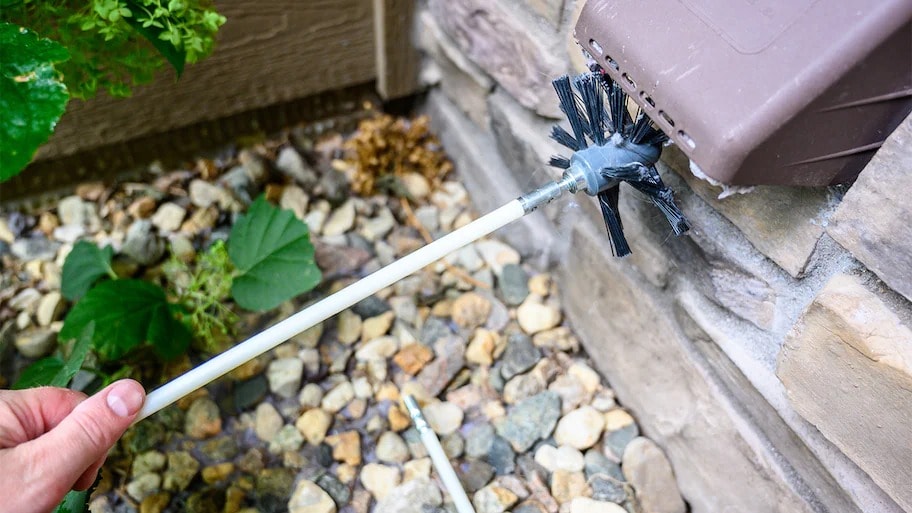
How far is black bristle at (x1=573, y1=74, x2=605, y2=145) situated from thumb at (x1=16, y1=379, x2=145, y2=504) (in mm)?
461

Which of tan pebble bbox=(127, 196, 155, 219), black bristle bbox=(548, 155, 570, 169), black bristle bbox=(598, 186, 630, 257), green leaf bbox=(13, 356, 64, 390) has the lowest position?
tan pebble bbox=(127, 196, 155, 219)

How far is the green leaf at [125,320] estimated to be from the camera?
801mm

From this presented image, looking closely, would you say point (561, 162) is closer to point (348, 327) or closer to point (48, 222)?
point (348, 327)

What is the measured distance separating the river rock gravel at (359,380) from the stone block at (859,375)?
0.87ft

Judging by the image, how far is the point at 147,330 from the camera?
820 millimetres

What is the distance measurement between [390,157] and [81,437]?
0.67 m

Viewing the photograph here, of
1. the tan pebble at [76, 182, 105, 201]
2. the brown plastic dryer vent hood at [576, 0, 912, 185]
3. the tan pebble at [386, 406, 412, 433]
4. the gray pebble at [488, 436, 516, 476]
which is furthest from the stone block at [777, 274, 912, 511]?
the tan pebble at [76, 182, 105, 201]

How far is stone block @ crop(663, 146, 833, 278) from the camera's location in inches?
21.7

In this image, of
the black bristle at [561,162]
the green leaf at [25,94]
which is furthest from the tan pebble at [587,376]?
the green leaf at [25,94]

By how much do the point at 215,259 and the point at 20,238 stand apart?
328mm

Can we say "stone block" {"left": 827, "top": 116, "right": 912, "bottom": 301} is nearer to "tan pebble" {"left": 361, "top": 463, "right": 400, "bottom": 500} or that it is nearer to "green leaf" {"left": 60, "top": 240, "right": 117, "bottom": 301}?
"tan pebble" {"left": 361, "top": 463, "right": 400, "bottom": 500}

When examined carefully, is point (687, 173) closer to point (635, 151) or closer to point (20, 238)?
point (635, 151)

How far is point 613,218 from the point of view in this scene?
68cm

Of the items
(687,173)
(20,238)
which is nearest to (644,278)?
(687,173)
